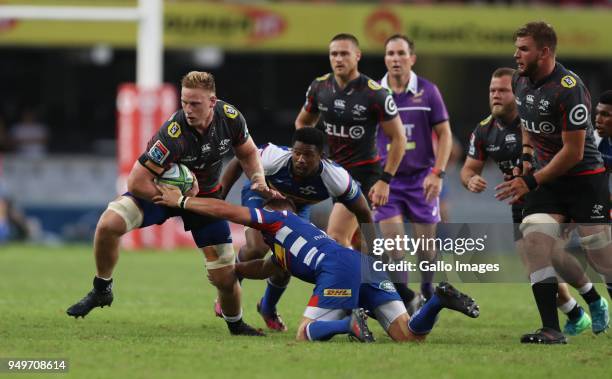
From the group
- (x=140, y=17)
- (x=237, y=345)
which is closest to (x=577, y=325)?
(x=237, y=345)

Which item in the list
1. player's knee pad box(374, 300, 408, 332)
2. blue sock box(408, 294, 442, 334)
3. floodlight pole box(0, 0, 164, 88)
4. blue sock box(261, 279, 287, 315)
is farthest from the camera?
floodlight pole box(0, 0, 164, 88)

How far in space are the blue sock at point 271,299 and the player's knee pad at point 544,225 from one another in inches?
85.8

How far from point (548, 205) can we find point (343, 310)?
1806 mm

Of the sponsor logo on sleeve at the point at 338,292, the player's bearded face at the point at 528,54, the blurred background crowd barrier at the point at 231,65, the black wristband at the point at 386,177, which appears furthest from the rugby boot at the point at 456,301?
the blurred background crowd barrier at the point at 231,65

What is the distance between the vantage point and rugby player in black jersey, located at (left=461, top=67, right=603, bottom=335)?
987 cm

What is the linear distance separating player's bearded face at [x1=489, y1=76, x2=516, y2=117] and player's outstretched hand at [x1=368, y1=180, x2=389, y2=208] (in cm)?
113

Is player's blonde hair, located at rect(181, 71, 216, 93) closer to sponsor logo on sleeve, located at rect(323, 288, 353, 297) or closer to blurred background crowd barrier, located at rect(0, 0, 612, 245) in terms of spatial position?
sponsor logo on sleeve, located at rect(323, 288, 353, 297)

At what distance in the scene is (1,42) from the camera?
77.6 ft

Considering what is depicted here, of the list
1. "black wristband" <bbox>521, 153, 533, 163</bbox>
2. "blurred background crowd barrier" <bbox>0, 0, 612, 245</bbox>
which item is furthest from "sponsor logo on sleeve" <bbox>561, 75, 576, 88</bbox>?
"blurred background crowd barrier" <bbox>0, 0, 612, 245</bbox>

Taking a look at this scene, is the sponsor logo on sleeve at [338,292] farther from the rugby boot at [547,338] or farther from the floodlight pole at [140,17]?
the floodlight pole at [140,17]

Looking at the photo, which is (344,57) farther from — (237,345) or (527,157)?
(237,345)

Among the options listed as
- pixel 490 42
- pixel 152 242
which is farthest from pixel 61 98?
pixel 490 42

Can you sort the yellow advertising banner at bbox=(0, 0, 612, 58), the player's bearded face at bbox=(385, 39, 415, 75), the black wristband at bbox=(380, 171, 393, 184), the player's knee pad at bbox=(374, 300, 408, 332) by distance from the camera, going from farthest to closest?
the yellow advertising banner at bbox=(0, 0, 612, 58), the player's bearded face at bbox=(385, 39, 415, 75), the black wristband at bbox=(380, 171, 393, 184), the player's knee pad at bbox=(374, 300, 408, 332)

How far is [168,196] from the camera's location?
8.74 meters
